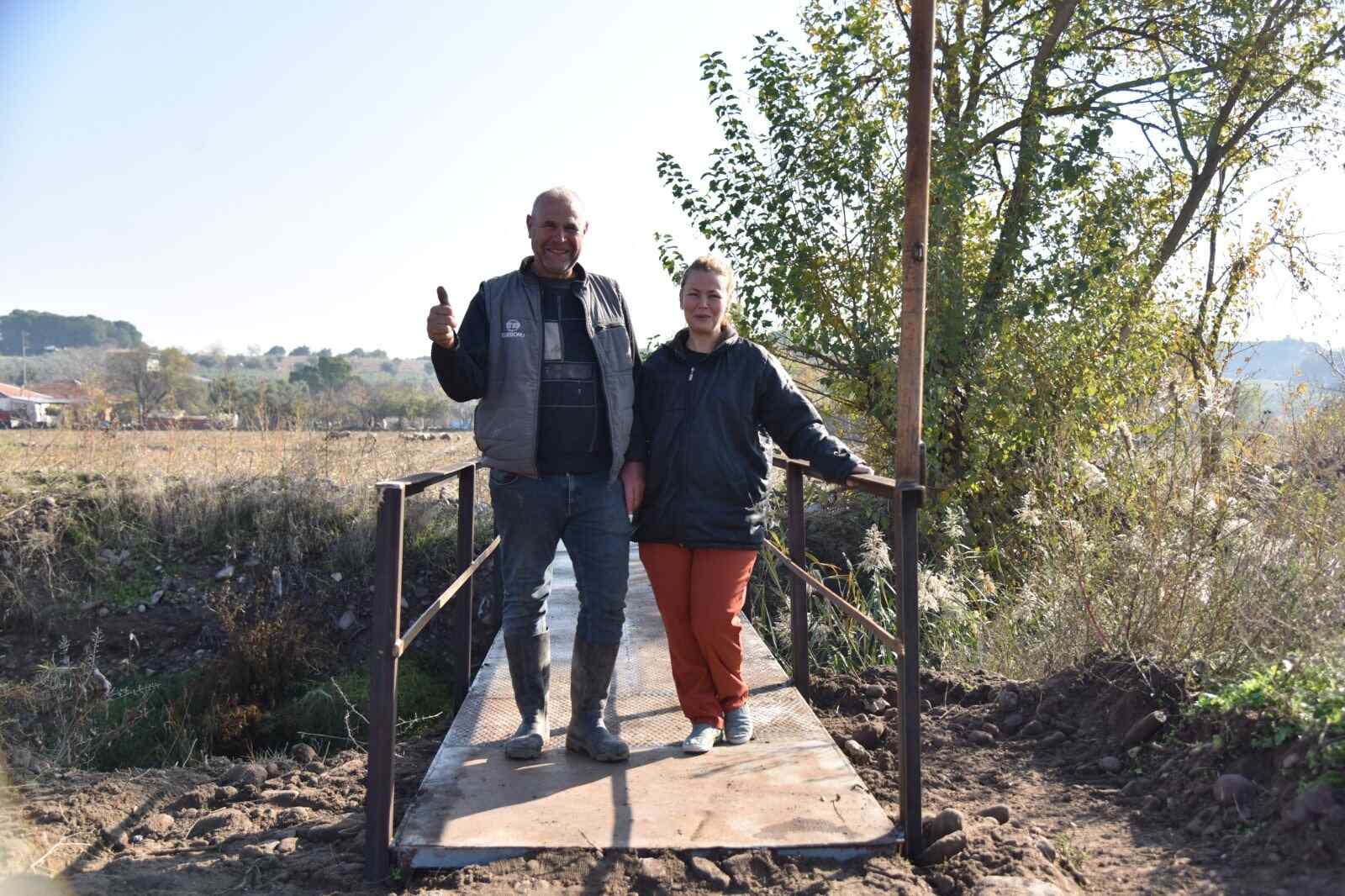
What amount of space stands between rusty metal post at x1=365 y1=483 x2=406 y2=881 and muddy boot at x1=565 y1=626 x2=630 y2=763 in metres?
0.79

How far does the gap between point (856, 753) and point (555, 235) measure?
2.20 m

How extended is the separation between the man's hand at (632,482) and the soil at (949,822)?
121cm

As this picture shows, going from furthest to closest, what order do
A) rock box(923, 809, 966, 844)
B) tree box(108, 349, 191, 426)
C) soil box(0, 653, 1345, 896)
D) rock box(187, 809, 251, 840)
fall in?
1. tree box(108, 349, 191, 426)
2. rock box(187, 809, 251, 840)
3. rock box(923, 809, 966, 844)
4. soil box(0, 653, 1345, 896)

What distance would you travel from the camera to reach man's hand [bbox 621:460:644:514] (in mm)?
3768

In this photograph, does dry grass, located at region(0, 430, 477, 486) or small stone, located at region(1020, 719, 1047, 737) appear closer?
small stone, located at region(1020, 719, 1047, 737)

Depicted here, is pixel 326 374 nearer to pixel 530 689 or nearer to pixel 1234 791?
pixel 530 689

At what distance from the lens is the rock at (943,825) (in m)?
3.18

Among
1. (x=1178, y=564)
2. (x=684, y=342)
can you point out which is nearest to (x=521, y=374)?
(x=684, y=342)

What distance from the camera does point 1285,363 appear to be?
1084 cm

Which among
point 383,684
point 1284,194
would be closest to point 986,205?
point 1284,194

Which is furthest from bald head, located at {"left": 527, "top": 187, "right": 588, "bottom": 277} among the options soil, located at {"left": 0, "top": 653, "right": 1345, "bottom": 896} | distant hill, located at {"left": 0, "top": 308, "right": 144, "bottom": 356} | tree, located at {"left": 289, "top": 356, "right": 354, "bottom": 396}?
distant hill, located at {"left": 0, "top": 308, "right": 144, "bottom": 356}

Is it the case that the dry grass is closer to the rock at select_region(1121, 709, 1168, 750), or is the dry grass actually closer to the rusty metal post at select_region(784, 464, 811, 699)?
the rusty metal post at select_region(784, 464, 811, 699)

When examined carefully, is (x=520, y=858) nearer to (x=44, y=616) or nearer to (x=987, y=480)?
(x=987, y=480)

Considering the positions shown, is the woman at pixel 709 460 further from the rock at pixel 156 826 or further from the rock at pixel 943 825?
the rock at pixel 156 826
